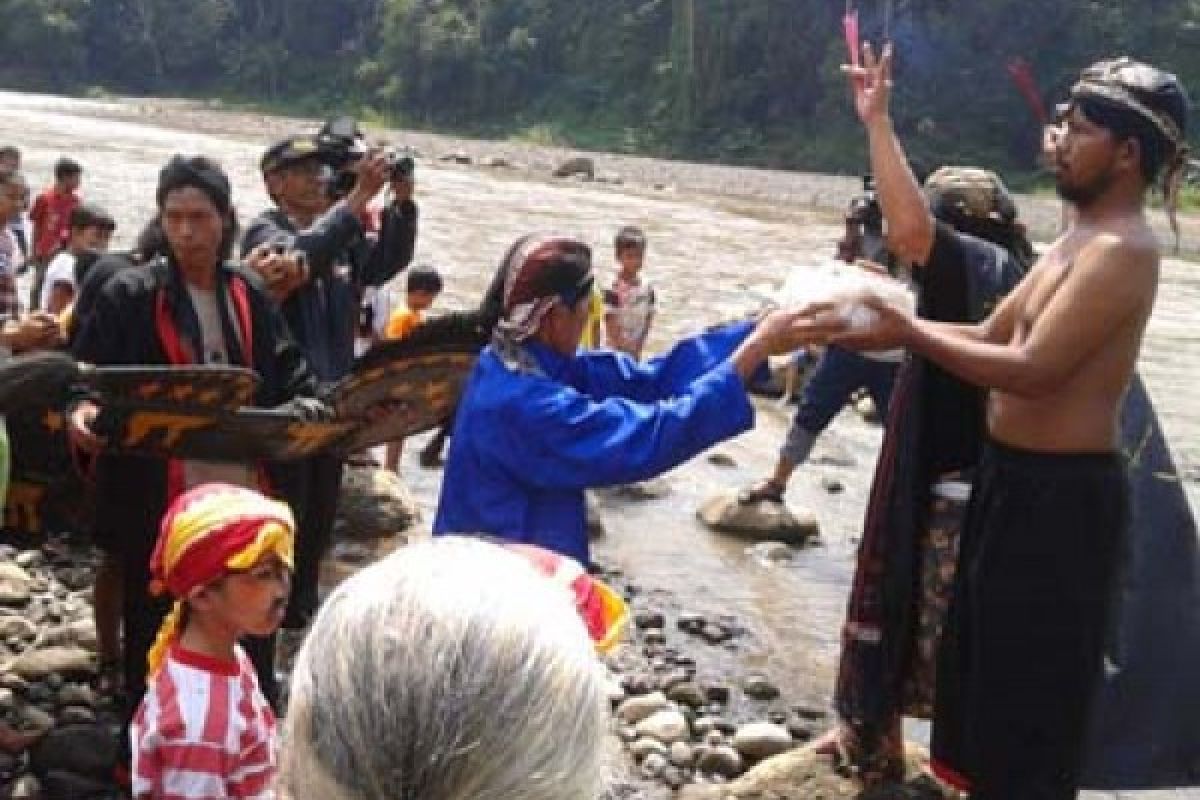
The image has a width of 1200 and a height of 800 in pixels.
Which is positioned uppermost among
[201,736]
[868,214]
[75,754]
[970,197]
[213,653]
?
[970,197]

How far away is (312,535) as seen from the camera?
18.7 ft

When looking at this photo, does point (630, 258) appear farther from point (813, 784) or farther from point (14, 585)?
point (813, 784)

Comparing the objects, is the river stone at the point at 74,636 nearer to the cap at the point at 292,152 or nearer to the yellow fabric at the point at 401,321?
the cap at the point at 292,152

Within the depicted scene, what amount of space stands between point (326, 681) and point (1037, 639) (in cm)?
249

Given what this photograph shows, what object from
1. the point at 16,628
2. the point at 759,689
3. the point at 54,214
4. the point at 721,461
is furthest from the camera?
the point at 54,214

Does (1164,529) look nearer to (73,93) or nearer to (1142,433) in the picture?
(1142,433)

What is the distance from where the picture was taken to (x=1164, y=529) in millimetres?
3812

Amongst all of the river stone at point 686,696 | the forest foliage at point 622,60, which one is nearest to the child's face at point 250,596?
the river stone at point 686,696

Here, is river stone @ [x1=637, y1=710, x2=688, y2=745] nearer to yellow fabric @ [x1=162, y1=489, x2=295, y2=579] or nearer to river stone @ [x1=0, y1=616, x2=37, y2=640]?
river stone @ [x1=0, y1=616, x2=37, y2=640]

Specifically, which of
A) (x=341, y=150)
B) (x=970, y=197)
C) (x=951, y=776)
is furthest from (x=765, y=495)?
(x=951, y=776)

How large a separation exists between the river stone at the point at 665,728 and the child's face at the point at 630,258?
4.55m

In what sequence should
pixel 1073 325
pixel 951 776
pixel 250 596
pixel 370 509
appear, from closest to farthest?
pixel 250 596 < pixel 1073 325 < pixel 951 776 < pixel 370 509

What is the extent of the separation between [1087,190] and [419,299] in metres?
5.15

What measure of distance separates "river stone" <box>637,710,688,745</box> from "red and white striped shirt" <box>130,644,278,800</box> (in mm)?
2210
